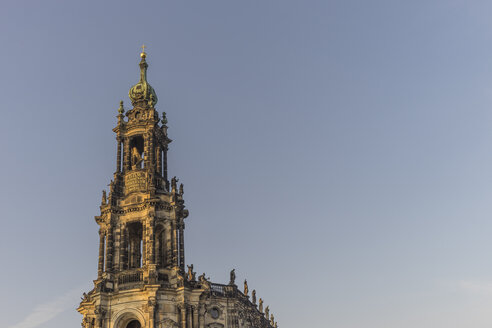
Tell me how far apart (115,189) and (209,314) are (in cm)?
1544

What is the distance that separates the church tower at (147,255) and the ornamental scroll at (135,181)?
0.11 meters

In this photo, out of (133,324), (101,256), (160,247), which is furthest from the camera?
(160,247)

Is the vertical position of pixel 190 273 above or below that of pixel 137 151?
below

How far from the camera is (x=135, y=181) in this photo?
61469 millimetres

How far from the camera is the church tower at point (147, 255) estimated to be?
54.8 meters

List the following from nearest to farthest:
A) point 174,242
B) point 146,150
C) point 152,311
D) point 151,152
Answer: point 152,311
point 174,242
point 151,152
point 146,150

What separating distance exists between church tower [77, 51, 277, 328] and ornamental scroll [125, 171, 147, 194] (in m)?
0.11

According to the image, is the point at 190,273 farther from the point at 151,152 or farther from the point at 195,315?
the point at 151,152

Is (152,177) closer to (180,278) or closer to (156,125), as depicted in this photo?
(156,125)

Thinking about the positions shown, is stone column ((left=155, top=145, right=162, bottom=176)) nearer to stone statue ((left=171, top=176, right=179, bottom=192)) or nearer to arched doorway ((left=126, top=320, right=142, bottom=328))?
stone statue ((left=171, top=176, right=179, bottom=192))

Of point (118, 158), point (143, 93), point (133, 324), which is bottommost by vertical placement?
point (133, 324)

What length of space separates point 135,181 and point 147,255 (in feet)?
27.8

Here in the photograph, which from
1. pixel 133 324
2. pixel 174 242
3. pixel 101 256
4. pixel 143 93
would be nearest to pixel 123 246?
pixel 101 256

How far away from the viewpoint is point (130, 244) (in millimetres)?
63156
